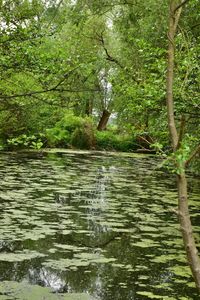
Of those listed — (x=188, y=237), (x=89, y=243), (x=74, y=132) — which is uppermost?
(x=74, y=132)

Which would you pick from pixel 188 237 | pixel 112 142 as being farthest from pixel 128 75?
pixel 112 142

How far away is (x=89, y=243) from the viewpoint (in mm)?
7234

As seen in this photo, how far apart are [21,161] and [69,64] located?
13236 mm

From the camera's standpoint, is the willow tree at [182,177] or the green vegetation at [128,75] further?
the green vegetation at [128,75]

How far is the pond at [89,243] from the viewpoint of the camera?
18.0 feet

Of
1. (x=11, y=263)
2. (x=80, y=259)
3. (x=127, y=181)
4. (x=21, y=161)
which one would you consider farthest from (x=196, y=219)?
(x=21, y=161)

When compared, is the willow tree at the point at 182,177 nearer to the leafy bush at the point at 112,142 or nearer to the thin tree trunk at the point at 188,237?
the thin tree trunk at the point at 188,237

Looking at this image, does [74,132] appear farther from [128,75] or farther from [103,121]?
[128,75]

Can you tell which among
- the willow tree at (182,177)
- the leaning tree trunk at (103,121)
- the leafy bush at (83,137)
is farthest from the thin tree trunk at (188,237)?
the leaning tree trunk at (103,121)

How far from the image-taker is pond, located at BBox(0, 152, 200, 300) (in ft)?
18.0

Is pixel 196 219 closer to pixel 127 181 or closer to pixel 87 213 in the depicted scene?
pixel 87 213

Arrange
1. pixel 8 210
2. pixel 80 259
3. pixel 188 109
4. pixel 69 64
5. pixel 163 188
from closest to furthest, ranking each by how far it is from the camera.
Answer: pixel 69 64, pixel 80 259, pixel 188 109, pixel 8 210, pixel 163 188

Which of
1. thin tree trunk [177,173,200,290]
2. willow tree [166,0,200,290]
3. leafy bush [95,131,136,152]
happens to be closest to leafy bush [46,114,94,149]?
leafy bush [95,131,136,152]

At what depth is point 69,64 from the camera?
5.79 m
